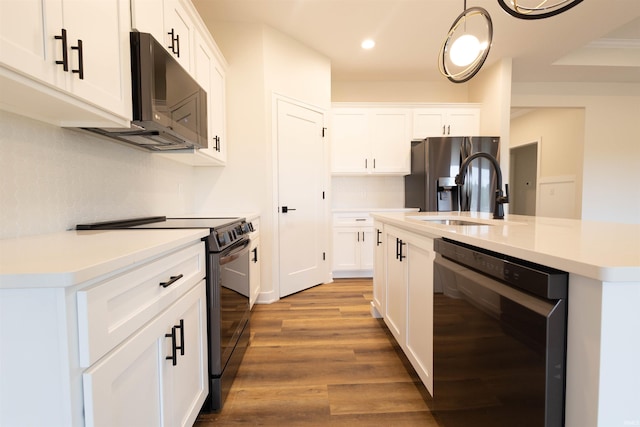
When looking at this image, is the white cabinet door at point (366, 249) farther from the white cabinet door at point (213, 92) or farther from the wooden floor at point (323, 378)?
the white cabinet door at point (213, 92)

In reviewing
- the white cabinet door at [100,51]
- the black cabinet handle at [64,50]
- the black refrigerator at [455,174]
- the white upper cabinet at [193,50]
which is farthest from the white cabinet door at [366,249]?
the black cabinet handle at [64,50]

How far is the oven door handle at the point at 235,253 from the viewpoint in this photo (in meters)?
1.49

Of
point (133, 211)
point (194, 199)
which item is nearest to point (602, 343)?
point (133, 211)

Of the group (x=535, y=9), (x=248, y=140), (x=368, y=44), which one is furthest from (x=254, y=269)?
(x=368, y=44)

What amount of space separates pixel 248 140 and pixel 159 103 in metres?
1.57

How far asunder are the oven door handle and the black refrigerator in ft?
8.30

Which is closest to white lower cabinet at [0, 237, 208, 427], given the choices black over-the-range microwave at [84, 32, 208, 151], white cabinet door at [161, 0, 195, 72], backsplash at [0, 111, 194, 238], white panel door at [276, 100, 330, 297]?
backsplash at [0, 111, 194, 238]

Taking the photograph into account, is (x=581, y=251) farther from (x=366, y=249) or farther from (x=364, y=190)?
(x=364, y=190)

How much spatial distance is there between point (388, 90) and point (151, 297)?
4505 mm

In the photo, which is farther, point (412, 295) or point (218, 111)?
point (218, 111)

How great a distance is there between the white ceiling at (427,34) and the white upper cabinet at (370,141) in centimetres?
67

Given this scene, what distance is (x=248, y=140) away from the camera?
2947 millimetres

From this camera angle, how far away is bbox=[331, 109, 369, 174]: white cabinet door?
13.1 feet

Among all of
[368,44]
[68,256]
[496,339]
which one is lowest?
[496,339]
